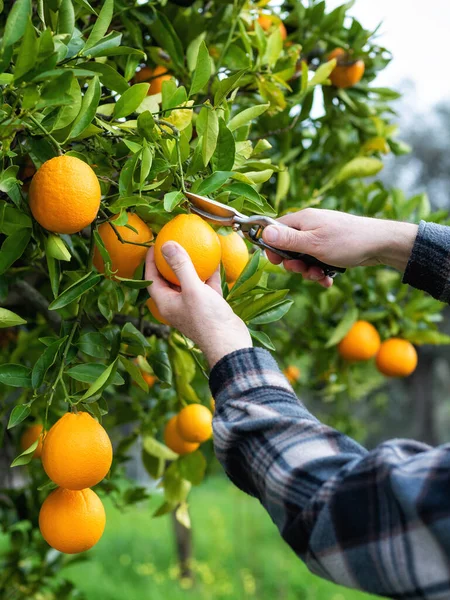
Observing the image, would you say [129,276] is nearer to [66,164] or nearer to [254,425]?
[66,164]

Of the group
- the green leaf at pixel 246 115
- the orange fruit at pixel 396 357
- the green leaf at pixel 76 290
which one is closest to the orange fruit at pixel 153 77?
the green leaf at pixel 246 115

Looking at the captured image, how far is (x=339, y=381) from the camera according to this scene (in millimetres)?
1864

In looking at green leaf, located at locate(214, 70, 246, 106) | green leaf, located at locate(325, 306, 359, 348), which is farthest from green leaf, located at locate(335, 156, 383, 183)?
green leaf, located at locate(214, 70, 246, 106)

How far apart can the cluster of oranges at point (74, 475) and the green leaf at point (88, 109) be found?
351 millimetres

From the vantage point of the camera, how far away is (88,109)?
0.82m

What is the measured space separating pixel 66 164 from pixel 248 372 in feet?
1.06

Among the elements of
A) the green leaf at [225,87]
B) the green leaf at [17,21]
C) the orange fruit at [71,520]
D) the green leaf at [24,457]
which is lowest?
the orange fruit at [71,520]

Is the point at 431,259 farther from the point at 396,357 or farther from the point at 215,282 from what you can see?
the point at 396,357

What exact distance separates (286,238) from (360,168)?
64 centimetres

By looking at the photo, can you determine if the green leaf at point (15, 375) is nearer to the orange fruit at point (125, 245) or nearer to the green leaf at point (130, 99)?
the orange fruit at point (125, 245)

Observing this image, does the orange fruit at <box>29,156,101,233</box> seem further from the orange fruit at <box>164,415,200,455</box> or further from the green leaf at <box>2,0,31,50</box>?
the orange fruit at <box>164,415,200,455</box>

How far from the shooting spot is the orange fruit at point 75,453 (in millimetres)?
829

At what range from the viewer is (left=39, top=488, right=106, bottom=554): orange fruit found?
0.90 meters

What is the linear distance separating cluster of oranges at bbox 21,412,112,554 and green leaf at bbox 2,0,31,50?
443mm
